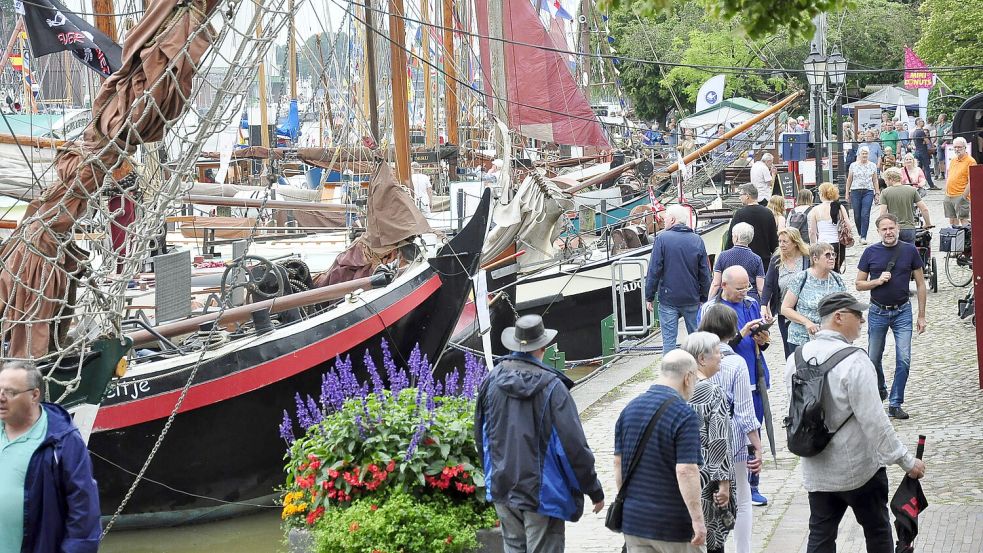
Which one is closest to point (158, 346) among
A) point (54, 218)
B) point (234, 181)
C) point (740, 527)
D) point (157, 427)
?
point (157, 427)

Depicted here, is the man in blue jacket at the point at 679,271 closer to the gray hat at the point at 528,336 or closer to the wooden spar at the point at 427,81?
the gray hat at the point at 528,336

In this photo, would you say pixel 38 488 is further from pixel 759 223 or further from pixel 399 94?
pixel 399 94

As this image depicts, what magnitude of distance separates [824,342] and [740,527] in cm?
125

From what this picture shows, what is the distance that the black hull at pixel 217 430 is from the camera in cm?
1071

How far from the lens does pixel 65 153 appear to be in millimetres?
7234

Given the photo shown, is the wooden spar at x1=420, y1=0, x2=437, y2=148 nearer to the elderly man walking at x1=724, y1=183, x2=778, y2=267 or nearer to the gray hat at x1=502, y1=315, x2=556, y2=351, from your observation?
the elderly man walking at x1=724, y1=183, x2=778, y2=267

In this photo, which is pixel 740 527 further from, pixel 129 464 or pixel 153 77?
pixel 129 464

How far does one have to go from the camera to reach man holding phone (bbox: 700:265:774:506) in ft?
27.0

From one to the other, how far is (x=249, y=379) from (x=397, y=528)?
4.90 m

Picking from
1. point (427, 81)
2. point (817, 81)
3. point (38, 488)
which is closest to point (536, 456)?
point (38, 488)

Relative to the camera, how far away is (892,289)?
10.2m

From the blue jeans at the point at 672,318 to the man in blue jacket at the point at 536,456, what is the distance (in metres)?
5.86

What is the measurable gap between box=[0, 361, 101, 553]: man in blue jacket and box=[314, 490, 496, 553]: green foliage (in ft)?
5.29

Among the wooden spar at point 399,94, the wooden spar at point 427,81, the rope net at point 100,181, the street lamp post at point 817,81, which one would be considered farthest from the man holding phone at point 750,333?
the wooden spar at point 427,81
